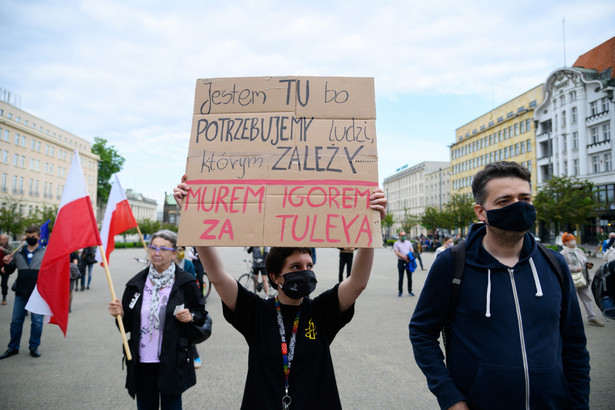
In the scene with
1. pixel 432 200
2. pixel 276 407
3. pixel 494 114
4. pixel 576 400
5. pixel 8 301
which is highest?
pixel 494 114

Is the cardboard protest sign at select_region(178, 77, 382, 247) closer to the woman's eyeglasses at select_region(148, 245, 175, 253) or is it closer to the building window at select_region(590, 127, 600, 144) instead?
the woman's eyeglasses at select_region(148, 245, 175, 253)

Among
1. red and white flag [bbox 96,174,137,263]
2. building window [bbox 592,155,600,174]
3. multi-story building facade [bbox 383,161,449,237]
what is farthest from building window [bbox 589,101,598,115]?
red and white flag [bbox 96,174,137,263]

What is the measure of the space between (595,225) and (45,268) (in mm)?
55952

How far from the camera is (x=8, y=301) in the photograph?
35.7ft

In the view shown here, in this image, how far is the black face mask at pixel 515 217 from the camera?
208 centimetres

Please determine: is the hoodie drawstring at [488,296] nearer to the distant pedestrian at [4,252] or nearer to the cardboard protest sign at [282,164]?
the cardboard protest sign at [282,164]

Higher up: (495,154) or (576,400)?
(495,154)

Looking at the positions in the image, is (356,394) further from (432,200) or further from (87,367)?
(432,200)

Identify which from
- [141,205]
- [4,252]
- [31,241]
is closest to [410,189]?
[141,205]

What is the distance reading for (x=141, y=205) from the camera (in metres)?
142

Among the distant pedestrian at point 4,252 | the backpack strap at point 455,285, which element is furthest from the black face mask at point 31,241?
the backpack strap at point 455,285

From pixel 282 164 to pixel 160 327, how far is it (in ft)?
6.21

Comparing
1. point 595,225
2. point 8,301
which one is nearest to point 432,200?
point 595,225

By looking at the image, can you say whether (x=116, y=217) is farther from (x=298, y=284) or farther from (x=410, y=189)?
(x=410, y=189)
